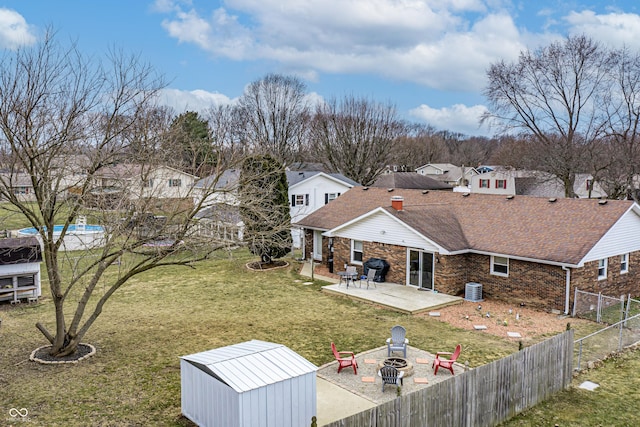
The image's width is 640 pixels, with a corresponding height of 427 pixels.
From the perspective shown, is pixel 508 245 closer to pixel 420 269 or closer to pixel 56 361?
pixel 420 269

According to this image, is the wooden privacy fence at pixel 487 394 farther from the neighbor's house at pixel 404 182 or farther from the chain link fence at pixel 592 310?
the neighbor's house at pixel 404 182

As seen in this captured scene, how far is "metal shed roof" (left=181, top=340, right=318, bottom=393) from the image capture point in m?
8.24

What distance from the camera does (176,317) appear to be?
16594mm

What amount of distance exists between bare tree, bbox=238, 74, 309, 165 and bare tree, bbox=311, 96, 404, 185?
373 centimetres

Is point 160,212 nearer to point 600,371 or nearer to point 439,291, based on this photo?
point 439,291

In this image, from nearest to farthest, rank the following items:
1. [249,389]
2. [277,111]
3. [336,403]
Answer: [249,389]
[336,403]
[277,111]

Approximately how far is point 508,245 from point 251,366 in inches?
504

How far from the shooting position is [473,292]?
18.8 m

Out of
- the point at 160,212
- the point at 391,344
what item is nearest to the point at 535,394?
the point at 391,344

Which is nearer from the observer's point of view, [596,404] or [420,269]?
[596,404]

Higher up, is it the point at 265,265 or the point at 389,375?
the point at 265,265

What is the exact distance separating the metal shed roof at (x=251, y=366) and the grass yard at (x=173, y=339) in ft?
4.97

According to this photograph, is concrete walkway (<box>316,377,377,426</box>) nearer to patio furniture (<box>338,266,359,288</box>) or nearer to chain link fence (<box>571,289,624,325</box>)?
patio furniture (<box>338,266,359,288</box>)

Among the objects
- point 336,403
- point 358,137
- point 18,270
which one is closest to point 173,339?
point 336,403
